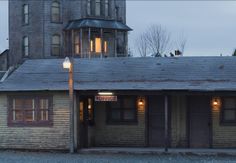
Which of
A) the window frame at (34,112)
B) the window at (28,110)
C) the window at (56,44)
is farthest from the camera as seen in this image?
the window at (56,44)

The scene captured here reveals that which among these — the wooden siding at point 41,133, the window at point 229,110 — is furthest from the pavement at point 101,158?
the window at point 229,110

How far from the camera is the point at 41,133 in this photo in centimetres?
2159

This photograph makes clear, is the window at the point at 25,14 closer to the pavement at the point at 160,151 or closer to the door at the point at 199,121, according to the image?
the door at the point at 199,121

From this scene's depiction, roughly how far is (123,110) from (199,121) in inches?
114

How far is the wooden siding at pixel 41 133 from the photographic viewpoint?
21.4 meters

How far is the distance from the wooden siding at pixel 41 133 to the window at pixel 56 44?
31580mm

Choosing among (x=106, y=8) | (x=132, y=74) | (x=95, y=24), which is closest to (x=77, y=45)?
(x=95, y=24)

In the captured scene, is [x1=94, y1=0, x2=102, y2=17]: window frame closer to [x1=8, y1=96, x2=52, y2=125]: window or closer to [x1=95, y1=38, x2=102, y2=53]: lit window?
[x1=95, y1=38, x2=102, y2=53]: lit window

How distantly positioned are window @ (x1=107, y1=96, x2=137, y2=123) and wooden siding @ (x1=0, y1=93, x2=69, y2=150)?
227 cm

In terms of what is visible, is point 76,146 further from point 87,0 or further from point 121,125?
point 87,0

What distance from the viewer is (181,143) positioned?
2255 centimetres

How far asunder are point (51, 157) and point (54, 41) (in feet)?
114

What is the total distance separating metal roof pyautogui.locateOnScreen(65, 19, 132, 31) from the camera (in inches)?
2030

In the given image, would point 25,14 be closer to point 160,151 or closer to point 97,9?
point 97,9
